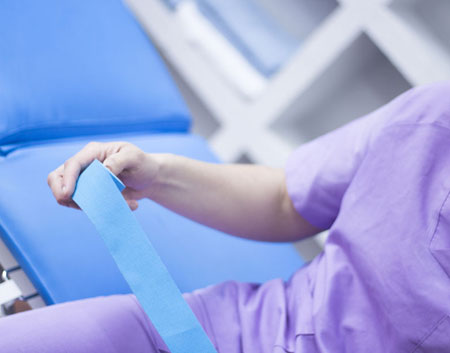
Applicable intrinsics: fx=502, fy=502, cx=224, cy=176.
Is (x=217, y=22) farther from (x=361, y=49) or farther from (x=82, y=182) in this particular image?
(x=82, y=182)

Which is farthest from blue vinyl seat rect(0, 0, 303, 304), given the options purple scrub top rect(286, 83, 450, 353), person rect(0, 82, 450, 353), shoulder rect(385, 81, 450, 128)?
shoulder rect(385, 81, 450, 128)

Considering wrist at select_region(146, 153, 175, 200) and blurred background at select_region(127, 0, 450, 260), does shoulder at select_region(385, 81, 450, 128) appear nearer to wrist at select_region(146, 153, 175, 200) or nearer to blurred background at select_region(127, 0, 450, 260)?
wrist at select_region(146, 153, 175, 200)

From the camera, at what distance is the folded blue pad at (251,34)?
1.34 meters

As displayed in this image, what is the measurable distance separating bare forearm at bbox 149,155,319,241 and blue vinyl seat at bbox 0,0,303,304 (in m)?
0.14

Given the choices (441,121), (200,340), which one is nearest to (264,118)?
(441,121)

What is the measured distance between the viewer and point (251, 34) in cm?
134

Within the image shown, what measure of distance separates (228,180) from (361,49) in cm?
73

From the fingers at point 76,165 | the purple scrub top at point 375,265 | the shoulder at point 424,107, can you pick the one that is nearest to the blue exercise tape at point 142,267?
the fingers at point 76,165

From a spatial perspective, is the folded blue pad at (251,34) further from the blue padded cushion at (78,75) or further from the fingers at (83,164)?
the fingers at (83,164)

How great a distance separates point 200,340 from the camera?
1.61ft

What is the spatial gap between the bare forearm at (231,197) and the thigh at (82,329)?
0.49ft

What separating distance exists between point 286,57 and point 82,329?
3.33ft

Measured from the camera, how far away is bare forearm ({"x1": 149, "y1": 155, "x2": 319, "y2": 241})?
0.64m

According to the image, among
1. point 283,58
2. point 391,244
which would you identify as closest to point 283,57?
point 283,58
